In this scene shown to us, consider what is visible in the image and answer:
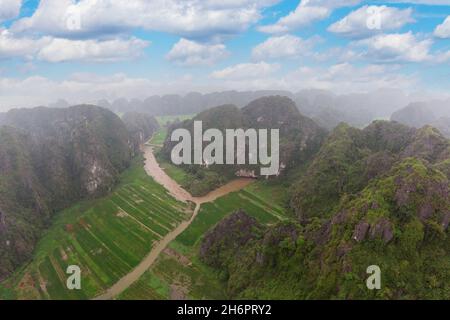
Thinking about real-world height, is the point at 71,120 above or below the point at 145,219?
above

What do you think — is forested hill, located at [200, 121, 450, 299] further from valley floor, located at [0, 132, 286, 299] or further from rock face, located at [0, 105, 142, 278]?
rock face, located at [0, 105, 142, 278]

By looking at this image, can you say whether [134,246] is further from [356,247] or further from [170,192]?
[356,247]

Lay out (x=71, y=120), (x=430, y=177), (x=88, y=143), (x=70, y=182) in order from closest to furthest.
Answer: (x=430, y=177) → (x=70, y=182) → (x=88, y=143) → (x=71, y=120)

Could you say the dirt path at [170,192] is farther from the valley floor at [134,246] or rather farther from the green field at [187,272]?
the green field at [187,272]

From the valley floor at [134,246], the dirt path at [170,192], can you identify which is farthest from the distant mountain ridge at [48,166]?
the dirt path at [170,192]

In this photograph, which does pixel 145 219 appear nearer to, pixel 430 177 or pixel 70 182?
pixel 70 182

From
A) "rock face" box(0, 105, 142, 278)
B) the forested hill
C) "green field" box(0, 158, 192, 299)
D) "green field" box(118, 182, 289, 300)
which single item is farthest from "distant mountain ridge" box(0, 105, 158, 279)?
the forested hill

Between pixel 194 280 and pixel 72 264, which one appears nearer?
pixel 194 280
